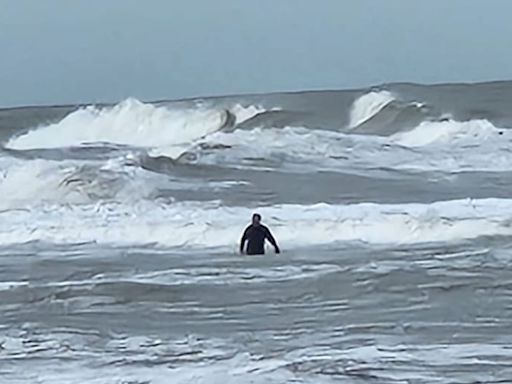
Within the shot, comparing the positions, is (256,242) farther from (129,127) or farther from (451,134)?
(129,127)

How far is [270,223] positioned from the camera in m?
15.9

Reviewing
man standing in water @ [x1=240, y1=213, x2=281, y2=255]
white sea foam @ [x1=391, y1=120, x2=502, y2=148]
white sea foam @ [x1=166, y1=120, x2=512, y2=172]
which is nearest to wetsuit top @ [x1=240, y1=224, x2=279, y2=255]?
man standing in water @ [x1=240, y1=213, x2=281, y2=255]

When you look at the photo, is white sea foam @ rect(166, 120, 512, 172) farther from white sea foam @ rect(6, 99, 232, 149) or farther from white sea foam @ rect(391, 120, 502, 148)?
white sea foam @ rect(6, 99, 232, 149)

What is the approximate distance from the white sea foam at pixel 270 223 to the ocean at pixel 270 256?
0.04 m

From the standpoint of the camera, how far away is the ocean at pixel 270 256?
852cm

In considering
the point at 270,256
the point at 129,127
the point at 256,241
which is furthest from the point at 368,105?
the point at 270,256

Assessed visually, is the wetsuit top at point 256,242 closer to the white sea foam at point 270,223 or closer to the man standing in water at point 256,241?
the man standing in water at point 256,241

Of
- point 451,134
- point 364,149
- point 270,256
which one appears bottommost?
point 270,256

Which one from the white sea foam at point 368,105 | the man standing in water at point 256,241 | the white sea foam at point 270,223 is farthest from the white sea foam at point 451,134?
the man standing in water at point 256,241

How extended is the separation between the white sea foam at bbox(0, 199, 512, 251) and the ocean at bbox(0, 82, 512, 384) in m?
0.04

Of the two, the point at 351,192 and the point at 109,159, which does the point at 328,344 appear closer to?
the point at 351,192

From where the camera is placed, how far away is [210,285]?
1144cm

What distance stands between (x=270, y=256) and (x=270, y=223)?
3.05 metres

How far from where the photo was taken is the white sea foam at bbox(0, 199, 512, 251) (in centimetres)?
1462
